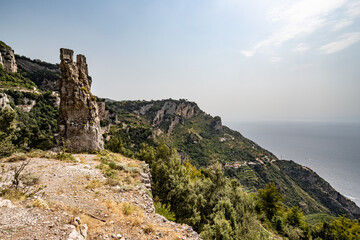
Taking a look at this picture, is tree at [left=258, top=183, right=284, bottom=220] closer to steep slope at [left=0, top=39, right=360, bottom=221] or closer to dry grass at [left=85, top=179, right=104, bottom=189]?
dry grass at [left=85, top=179, right=104, bottom=189]

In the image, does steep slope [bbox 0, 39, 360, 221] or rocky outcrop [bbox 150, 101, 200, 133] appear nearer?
steep slope [bbox 0, 39, 360, 221]

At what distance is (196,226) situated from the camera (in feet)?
47.2

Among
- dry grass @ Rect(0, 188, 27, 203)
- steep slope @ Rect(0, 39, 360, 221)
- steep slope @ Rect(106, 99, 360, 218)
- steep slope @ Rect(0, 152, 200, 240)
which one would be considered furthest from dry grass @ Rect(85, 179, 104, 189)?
steep slope @ Rect(106, 99, 360, 218)

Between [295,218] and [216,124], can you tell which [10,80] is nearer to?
[295,218]

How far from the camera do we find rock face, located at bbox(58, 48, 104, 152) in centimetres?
2028

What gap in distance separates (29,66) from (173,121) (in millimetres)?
95817

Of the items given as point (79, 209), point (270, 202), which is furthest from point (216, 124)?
point (79, 209)

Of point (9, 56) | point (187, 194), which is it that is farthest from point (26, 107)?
point (187, 194)

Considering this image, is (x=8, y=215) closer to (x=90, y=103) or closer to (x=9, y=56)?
(x=90, y=103)

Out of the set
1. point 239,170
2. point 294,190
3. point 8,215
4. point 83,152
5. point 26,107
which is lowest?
point 294,190

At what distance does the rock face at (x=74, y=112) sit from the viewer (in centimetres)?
2028

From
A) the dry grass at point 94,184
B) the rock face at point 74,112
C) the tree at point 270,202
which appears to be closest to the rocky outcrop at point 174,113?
the tree at point 270,202

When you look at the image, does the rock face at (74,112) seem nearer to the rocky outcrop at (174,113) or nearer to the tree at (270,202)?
the tree at (270,202)

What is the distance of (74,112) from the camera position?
20703mm
